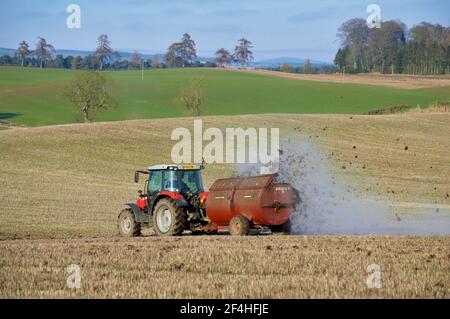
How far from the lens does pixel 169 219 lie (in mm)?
21656

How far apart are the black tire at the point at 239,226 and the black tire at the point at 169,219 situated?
144 centimetres

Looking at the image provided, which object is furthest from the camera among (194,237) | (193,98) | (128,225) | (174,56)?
(174,56)

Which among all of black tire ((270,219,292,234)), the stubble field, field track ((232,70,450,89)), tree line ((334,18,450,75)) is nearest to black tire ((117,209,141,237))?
the stubble field

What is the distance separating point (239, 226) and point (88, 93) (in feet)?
189

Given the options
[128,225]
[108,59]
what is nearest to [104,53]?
[108,59]

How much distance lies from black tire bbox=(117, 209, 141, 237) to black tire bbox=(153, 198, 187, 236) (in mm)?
914

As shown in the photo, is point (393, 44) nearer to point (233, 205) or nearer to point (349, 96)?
point (349, 96)

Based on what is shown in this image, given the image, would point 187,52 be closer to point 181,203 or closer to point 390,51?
point 390,51

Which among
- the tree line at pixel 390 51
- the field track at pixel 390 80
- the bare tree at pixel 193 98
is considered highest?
the tree line at pixel 390 51

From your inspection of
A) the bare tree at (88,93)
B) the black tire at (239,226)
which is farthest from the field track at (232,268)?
the bare tree at (88,93)

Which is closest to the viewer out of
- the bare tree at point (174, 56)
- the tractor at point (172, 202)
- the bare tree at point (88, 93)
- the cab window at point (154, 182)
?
the tractor at point (172, 202)

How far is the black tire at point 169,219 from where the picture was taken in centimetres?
2116

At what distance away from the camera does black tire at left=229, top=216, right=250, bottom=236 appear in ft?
67.3

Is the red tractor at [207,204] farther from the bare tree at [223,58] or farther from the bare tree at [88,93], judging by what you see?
the bare tree at [223,58]
